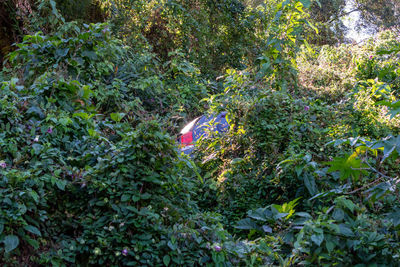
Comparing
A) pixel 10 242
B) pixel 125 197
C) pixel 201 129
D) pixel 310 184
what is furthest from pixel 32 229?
pixel 201 129

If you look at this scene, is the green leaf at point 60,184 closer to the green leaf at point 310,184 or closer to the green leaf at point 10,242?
the green leaf at point 10,242

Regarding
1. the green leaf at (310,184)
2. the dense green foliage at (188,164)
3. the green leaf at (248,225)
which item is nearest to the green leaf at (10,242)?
the dense green foliage at (188,164)

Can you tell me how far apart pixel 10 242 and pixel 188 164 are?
1.39 metres

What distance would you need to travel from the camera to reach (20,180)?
9.23 ft

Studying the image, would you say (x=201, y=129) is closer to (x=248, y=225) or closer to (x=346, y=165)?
(x=248, y=225)

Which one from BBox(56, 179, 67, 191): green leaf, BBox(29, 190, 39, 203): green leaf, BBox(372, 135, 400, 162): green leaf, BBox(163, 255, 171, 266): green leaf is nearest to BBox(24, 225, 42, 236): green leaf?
BBox(29, 190, 39, 203): green leaf

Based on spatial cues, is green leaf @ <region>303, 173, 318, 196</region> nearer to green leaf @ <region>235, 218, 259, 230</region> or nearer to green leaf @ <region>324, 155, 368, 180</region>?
green leaf @ <region>235, 218, 259, 230</region>

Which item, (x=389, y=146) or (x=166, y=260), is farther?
(x=166, y=260)

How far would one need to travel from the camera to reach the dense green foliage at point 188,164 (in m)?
2.74

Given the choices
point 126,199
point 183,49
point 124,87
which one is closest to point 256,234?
point 126,199

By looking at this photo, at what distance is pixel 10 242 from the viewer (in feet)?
8.46

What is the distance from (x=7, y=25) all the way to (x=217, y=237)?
224 inches

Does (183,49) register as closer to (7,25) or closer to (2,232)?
(7,25)

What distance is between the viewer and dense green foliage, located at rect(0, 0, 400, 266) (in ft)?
8.98
